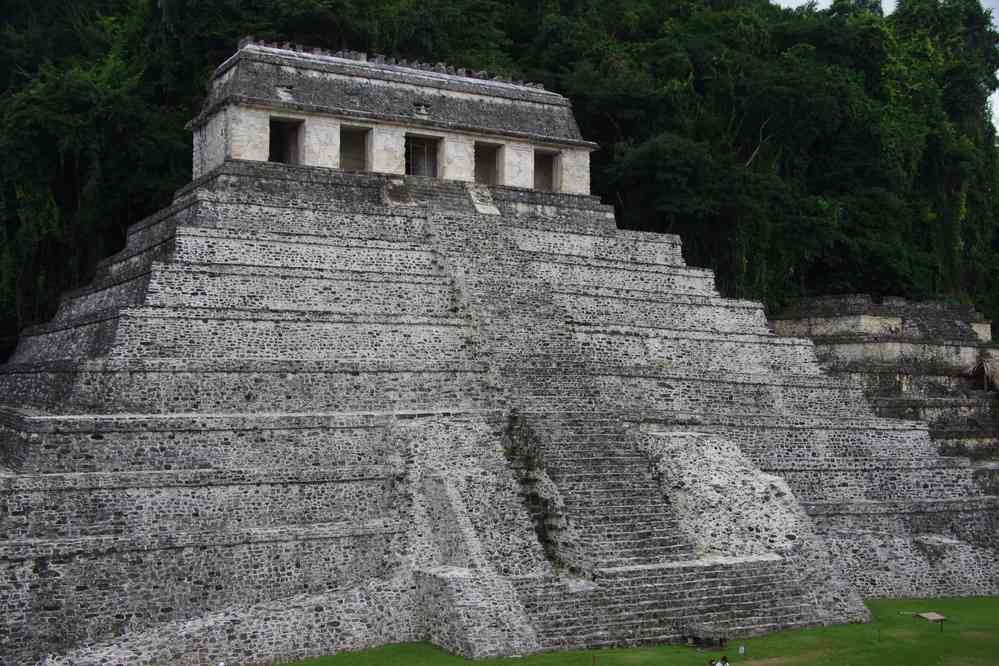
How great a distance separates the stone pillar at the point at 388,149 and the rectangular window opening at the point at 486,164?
90.7 inches

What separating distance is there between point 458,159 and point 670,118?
8961 mm

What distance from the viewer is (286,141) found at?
83.0 feet

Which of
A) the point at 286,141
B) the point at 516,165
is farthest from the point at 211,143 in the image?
the point at 516,165

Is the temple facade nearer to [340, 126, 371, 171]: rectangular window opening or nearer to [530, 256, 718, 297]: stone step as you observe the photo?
[340, 126, 371, 171]: rectangular window opening

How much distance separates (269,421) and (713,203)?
49.5 ft

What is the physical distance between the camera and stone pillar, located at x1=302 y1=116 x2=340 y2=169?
942 inches

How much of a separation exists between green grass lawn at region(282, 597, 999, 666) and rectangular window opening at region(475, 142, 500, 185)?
12.6 m

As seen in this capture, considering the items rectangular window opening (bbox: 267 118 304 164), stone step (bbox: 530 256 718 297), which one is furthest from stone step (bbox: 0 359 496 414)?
rectangular window opening (bbox: 267 118 304 164)

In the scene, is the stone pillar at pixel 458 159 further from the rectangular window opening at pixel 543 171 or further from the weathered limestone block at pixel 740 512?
the weathered limestone block at pixel 740 512

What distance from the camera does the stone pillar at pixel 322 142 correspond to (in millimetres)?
23922

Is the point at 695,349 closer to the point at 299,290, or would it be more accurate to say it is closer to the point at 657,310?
the point at 657,310

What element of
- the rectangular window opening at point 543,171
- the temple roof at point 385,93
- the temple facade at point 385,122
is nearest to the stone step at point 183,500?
the temple facade at point 385,122

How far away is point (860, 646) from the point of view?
16.0m

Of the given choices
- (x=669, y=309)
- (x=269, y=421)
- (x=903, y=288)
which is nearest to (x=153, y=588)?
(x=269, y=421)
